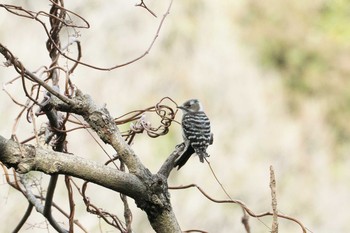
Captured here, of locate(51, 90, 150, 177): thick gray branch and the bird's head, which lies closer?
locate(51, 90, 150, 177): thick gray branch

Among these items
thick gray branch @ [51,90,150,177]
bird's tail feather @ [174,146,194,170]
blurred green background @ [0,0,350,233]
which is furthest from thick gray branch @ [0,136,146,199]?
blurred green background @ [0,0,350,233]

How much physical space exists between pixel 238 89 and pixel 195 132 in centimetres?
387

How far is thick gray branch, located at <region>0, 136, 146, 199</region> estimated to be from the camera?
23.6 inches

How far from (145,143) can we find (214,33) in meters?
1.41

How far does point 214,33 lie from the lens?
5273 mm

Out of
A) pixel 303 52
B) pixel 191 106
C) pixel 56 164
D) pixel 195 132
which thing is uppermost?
pixel 303 52

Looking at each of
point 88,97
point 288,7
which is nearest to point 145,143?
point 288,7

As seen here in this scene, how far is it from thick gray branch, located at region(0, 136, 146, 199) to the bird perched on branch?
22 cm

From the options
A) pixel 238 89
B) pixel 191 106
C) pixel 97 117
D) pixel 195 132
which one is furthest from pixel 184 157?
pixel 238 89

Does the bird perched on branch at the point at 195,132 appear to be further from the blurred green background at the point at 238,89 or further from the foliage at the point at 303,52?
the foliage at the point at 303,52

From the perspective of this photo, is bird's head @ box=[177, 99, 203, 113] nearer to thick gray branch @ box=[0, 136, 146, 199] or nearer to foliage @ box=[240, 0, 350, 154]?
thick gray branch @ box=[0, 136, 146, 199]

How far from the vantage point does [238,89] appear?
503 centimetres

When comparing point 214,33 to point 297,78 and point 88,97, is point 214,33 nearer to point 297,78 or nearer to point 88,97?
Answer: point 297,78

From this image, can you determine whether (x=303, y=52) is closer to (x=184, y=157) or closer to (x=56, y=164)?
(x=184, y=157)
